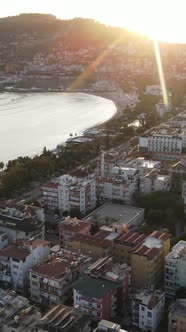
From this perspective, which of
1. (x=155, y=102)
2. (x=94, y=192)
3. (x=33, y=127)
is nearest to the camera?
(x=94, y=192)

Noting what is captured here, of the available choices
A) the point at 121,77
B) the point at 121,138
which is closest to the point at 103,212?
the point at 121,138

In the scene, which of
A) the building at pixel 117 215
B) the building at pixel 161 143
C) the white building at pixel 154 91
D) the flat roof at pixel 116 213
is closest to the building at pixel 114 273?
the building at pixel 117 215

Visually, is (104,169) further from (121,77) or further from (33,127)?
(121,77)

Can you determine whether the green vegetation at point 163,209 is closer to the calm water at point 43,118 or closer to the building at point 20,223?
the building at point 20,223

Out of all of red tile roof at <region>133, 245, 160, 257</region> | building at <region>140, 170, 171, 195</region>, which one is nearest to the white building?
building at <region>140, 170, 171, 195</region>

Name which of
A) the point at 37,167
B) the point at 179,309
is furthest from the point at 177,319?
the point at 37,167

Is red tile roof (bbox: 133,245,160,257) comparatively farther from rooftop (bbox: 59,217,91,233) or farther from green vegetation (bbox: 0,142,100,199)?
green vegetation (bbox: 0,142,100,199)
